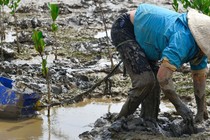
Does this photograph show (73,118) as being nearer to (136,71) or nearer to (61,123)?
(61,123)

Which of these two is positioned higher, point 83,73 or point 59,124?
point 83,73

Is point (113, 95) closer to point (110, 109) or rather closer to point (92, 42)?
point (110, 109)

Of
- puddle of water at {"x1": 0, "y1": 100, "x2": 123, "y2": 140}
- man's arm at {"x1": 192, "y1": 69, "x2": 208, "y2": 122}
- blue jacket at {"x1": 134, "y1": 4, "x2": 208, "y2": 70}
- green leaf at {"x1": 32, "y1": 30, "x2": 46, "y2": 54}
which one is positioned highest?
blue jacket at {"x1": 134, "y1": 4, "x2": 208, "y2": 70}

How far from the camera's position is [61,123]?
650 centimetres

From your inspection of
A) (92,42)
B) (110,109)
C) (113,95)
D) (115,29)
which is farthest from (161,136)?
(92,42)

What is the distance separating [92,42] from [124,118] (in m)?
5.43

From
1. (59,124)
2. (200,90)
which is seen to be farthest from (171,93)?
(59,124)

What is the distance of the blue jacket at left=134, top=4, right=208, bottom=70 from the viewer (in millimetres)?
4922

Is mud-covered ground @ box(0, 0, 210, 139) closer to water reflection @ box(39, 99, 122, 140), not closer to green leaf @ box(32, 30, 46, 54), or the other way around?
water reflection @ box(39, 99, 122, 140)

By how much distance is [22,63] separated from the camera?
9.39 meters

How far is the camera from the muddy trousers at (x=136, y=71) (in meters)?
5.40

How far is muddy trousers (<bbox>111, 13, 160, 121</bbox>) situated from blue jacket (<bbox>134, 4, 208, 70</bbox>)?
0.12 metres

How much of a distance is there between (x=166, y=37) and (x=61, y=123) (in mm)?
2083

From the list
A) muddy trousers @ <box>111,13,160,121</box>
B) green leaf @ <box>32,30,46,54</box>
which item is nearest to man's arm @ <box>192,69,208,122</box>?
muddy trousers @ <box>111,13,160,121</box>
